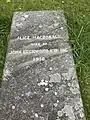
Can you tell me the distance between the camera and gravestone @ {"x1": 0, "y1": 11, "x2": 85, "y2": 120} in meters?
2.26

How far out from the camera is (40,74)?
8.39ft

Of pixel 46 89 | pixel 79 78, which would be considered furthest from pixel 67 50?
pixel 46 89

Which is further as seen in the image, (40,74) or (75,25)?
(75,25)

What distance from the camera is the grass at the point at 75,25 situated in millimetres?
2672

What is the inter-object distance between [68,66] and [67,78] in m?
0.15

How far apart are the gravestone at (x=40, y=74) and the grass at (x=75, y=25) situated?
109 mm

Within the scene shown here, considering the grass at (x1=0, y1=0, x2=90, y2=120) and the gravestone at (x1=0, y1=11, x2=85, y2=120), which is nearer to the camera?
the gravestone at (x1=0, y1=11, x2=85, y2=120)

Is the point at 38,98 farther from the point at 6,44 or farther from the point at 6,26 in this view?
the point at 6,26

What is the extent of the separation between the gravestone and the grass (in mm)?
109

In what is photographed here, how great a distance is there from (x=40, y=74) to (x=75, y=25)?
928 mm

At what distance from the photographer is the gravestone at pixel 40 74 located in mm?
2262

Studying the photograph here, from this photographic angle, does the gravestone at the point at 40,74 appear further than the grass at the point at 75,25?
No

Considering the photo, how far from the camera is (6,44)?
301 cm

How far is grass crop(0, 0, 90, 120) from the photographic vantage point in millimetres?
2672
